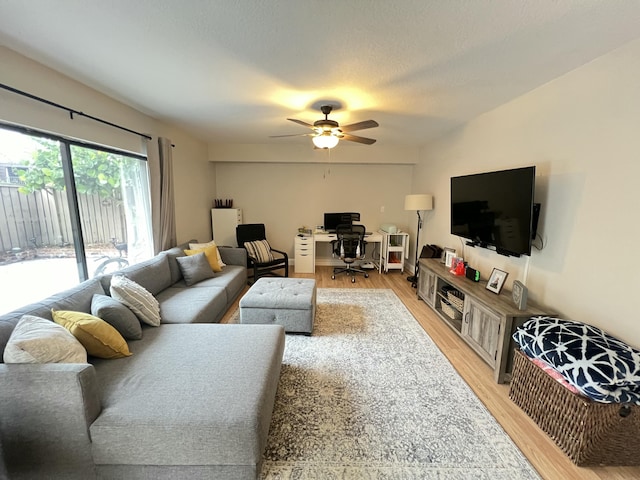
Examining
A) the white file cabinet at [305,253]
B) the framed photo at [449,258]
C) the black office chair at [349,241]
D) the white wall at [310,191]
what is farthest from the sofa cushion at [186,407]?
the white wall at [310,191]

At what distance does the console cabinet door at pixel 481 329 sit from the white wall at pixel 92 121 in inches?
149

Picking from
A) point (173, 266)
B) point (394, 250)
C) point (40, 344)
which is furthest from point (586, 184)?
point (173, 266)

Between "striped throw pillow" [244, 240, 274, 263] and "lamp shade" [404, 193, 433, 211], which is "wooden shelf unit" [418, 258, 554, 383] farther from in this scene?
"striped throw pillow" [244, 240, 274, 263]

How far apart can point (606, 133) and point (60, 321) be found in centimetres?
365

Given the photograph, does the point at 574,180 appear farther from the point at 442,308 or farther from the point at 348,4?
the point at 348,4

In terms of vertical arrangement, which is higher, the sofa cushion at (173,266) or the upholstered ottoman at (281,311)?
the sofa cushion at (173,266)

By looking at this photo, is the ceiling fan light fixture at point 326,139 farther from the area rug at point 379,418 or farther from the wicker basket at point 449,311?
the wicker basket at point 449,311

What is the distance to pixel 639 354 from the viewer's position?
4.50 ft

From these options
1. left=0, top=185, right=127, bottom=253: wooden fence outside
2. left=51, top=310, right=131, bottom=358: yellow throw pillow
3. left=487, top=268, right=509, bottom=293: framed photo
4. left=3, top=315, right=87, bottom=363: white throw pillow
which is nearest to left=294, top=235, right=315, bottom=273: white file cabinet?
left=0, top=185, right=127, bottom=253: wooden fence outside

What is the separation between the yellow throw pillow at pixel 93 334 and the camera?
58.9 inches

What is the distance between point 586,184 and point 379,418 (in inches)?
85.8

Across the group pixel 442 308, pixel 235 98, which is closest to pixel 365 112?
pixel 235 98

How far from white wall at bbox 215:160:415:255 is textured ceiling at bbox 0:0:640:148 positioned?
2.46m

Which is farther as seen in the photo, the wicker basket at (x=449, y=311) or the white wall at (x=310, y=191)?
the white wall at (x=310, y=191)
